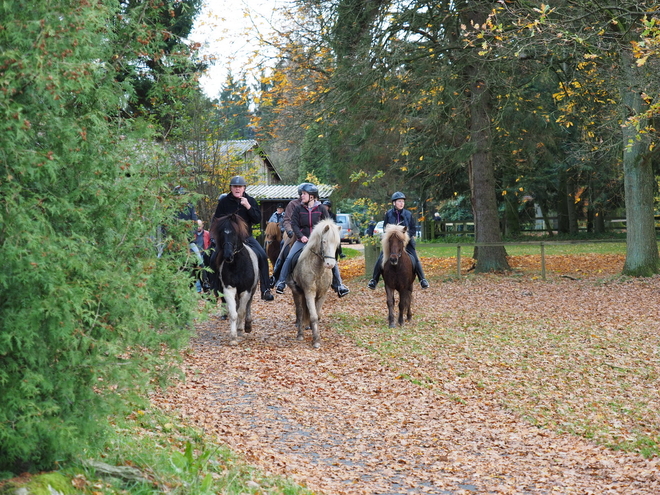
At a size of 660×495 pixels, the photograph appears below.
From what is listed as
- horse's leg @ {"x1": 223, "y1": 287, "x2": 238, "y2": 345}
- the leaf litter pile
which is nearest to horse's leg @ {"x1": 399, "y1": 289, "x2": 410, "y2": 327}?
the leaf litter pile

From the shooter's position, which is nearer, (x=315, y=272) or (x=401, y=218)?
(x=315, y=272)

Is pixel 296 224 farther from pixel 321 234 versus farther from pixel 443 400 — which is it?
pixel 443 400

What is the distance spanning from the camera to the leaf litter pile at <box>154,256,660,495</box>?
6.27m

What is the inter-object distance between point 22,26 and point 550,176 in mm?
32522

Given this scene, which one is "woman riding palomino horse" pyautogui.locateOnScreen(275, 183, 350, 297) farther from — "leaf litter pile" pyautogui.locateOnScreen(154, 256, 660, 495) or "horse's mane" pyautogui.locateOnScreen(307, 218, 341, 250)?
"leaf litter pile" pyautogui.locateOnScreen(154, 256, 660, 495)

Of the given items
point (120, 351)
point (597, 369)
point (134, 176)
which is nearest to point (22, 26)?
point (134, 176)

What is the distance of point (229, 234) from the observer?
1180 centimetres

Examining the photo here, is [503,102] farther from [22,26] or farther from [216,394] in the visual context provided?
[22,26]

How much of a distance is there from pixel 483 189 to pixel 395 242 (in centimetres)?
1015

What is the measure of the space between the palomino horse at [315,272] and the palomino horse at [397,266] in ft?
3.77

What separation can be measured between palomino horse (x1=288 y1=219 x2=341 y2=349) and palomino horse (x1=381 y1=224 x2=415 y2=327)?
1.15 metres

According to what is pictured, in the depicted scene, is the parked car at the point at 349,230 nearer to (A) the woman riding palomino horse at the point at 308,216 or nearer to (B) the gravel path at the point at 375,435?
(A) the woman riding palomino horse at the point at 308,216

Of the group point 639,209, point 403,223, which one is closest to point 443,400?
point 403,223

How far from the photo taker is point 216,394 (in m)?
8.63
